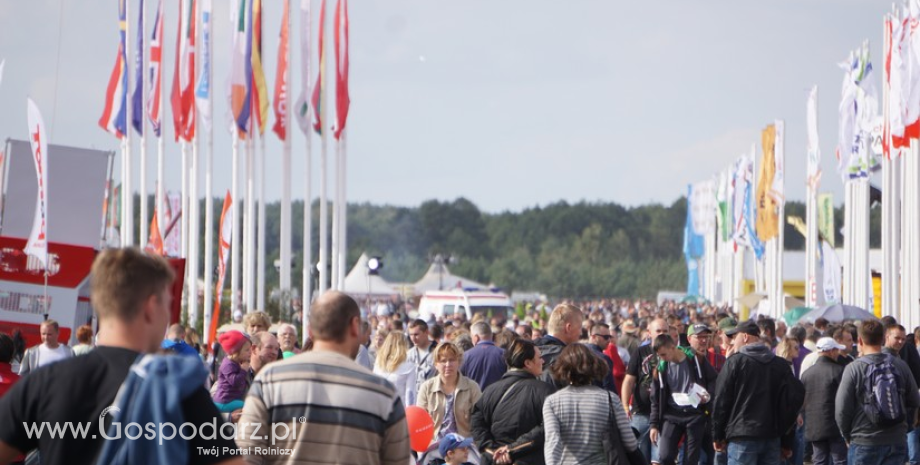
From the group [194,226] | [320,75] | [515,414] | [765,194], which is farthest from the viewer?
[765,194]

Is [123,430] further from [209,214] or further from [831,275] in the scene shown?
[209,214]

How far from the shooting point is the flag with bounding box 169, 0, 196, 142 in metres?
31.5

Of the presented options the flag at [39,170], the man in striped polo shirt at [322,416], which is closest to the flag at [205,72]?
the flag at [39,170]

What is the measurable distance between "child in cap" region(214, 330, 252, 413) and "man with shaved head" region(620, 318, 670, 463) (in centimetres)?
407

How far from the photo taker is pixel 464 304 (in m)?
34.8

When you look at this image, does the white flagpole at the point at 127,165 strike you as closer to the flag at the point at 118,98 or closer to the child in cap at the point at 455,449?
Answer: the flag at the point at 118,98

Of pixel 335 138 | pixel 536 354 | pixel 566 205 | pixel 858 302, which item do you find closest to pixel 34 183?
pixel 536 354

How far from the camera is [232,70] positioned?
1199 inches

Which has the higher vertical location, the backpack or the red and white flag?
the red and white flag

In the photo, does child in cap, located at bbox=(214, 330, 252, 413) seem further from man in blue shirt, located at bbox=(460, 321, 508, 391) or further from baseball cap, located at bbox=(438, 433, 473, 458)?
man in blue shirt, located at bbox=(460, 321, 508, 391)

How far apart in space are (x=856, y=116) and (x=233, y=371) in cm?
2183

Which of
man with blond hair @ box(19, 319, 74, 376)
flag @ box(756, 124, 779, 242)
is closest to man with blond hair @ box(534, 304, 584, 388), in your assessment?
man with blond hair @ box(19, 319, 74, 376)

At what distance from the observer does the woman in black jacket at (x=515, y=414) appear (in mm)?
7953

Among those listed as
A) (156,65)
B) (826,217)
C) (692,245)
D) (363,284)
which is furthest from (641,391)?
(692,245)
